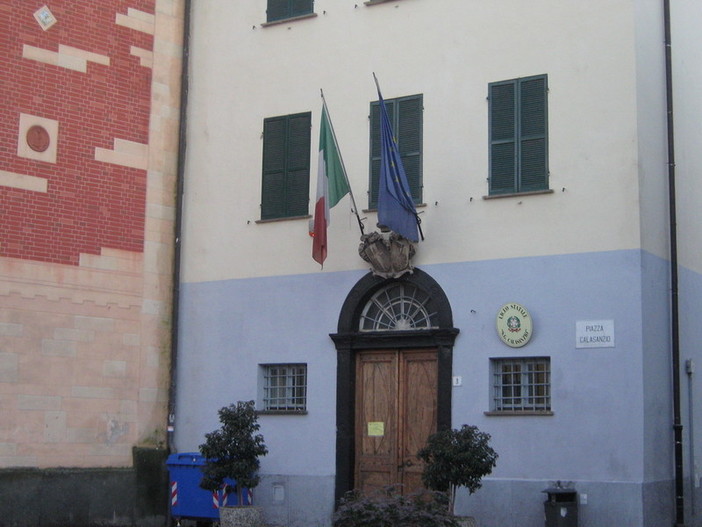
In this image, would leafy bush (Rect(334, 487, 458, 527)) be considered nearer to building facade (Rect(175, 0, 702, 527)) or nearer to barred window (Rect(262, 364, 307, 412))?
building facade (Rect(175, 0, 702, 527))

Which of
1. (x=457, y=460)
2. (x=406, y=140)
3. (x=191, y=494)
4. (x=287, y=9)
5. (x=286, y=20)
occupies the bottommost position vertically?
(x=191, y=494)

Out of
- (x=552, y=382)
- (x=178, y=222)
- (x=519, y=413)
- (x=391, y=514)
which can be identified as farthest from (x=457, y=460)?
(x=178, y=222)

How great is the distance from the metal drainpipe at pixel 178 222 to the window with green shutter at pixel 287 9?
1.62 metres

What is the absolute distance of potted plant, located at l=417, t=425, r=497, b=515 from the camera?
14.4 meters

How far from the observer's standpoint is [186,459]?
18.1m

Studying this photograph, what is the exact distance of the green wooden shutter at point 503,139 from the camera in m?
16.3

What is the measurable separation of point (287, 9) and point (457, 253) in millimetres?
5167

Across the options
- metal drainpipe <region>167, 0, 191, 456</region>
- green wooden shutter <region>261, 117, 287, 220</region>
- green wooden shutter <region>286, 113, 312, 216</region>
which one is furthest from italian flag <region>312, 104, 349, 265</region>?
metal drainpipe <region>167, 0, 191, 456</region>

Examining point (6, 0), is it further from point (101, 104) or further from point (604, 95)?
point (604, 95)

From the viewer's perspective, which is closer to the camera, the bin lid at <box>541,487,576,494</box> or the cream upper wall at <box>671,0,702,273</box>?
the bin lid at <box>541,487,576,494</box>

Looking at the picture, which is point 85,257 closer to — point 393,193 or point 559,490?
point 393,193

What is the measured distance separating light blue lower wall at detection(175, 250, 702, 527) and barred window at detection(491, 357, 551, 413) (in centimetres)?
16

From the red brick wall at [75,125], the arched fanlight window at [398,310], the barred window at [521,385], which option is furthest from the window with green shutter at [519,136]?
the red brick wall at [75,125]

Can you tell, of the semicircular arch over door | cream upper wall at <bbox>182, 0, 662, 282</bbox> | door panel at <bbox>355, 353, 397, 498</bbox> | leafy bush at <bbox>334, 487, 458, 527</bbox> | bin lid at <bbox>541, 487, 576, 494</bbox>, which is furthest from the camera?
door panel at <bbox>355, 353, 397, 498</bbox>
